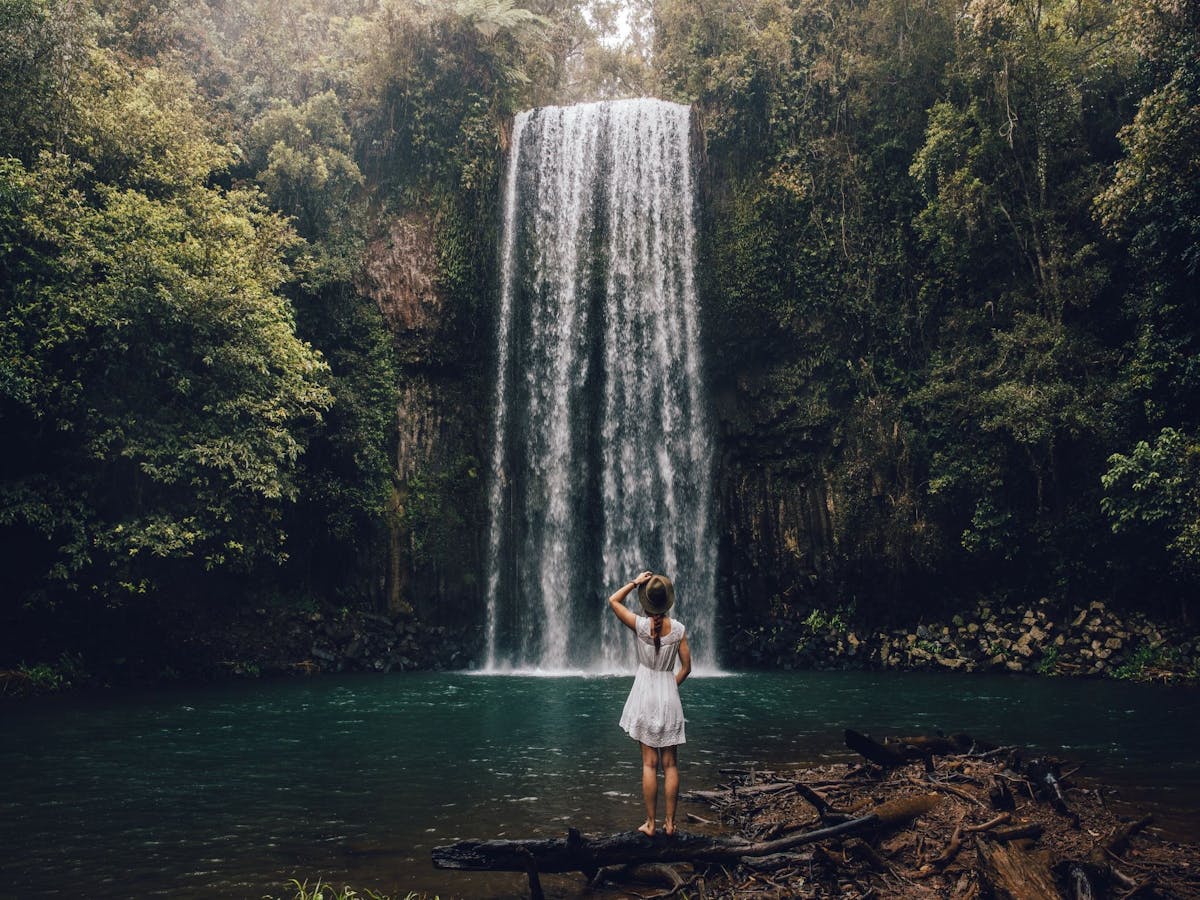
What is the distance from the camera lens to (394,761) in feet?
30.6

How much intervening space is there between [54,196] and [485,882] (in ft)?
48.0

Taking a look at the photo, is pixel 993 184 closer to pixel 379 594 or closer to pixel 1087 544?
pixel 1087 544

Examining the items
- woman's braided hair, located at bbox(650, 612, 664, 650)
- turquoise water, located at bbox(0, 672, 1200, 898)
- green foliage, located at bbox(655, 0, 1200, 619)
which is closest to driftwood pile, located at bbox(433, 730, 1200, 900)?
turquoise water, located at bbox(0, 672, 1200, 898)

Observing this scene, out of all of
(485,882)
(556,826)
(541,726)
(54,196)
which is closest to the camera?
(485,882)

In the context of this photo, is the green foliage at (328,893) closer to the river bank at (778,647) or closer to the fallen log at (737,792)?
the fallen log at (737,792)

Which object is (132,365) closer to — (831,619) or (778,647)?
(778,647)

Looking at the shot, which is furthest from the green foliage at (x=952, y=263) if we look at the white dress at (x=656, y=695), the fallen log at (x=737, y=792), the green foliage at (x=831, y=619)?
the white dress at (x=656, y=695)

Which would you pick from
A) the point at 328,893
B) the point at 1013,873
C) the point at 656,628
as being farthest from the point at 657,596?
the point at 328,893

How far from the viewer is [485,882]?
5.48m

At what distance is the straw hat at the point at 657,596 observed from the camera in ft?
17.6

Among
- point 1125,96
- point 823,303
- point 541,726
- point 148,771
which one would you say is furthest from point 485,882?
point 1125,96

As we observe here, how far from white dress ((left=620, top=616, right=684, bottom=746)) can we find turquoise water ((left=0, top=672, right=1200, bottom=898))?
40.5 inches

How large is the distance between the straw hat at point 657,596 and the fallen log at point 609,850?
1.34 metres

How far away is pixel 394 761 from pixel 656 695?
4955 mm
